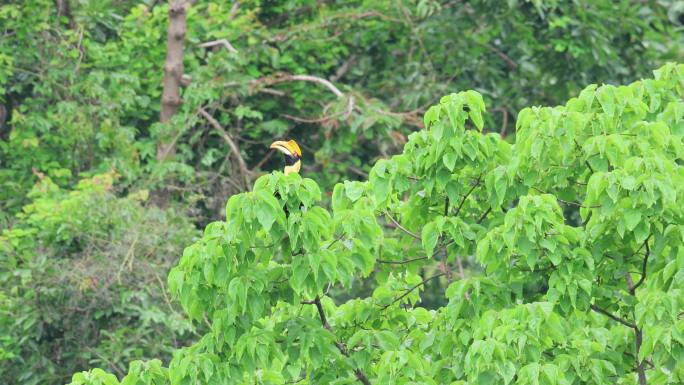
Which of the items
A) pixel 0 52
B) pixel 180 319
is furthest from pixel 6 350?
pixel 0 52

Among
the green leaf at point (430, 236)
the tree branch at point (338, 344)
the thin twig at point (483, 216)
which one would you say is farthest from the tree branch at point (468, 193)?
the tree branch at point (338, 344)

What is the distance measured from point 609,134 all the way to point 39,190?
6.53 m

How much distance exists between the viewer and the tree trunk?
14.0 metres

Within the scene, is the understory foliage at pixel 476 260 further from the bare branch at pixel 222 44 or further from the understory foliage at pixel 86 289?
the bare branch at pixel 222 44

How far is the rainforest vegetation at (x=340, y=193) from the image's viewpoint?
7023 mm

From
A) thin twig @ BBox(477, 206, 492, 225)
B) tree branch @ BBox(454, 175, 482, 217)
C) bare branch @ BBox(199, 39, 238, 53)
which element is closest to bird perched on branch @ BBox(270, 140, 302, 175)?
tree branch @ BBox(454, 175, 482, 217)

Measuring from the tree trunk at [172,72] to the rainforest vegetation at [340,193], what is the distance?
0.07ft

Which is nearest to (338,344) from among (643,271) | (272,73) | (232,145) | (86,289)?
(643,271)

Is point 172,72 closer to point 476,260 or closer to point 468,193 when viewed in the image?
point 468,193

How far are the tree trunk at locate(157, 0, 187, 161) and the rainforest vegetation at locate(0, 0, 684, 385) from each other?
0.02 metres

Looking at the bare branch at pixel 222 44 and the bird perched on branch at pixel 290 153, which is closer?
the bird perched on branch at pixel 290 153

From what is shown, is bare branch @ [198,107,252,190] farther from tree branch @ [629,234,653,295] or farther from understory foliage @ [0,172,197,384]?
tree branch @ [629,234,653,295]

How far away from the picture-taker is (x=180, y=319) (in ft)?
38.7

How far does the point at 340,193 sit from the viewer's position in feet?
25.2
